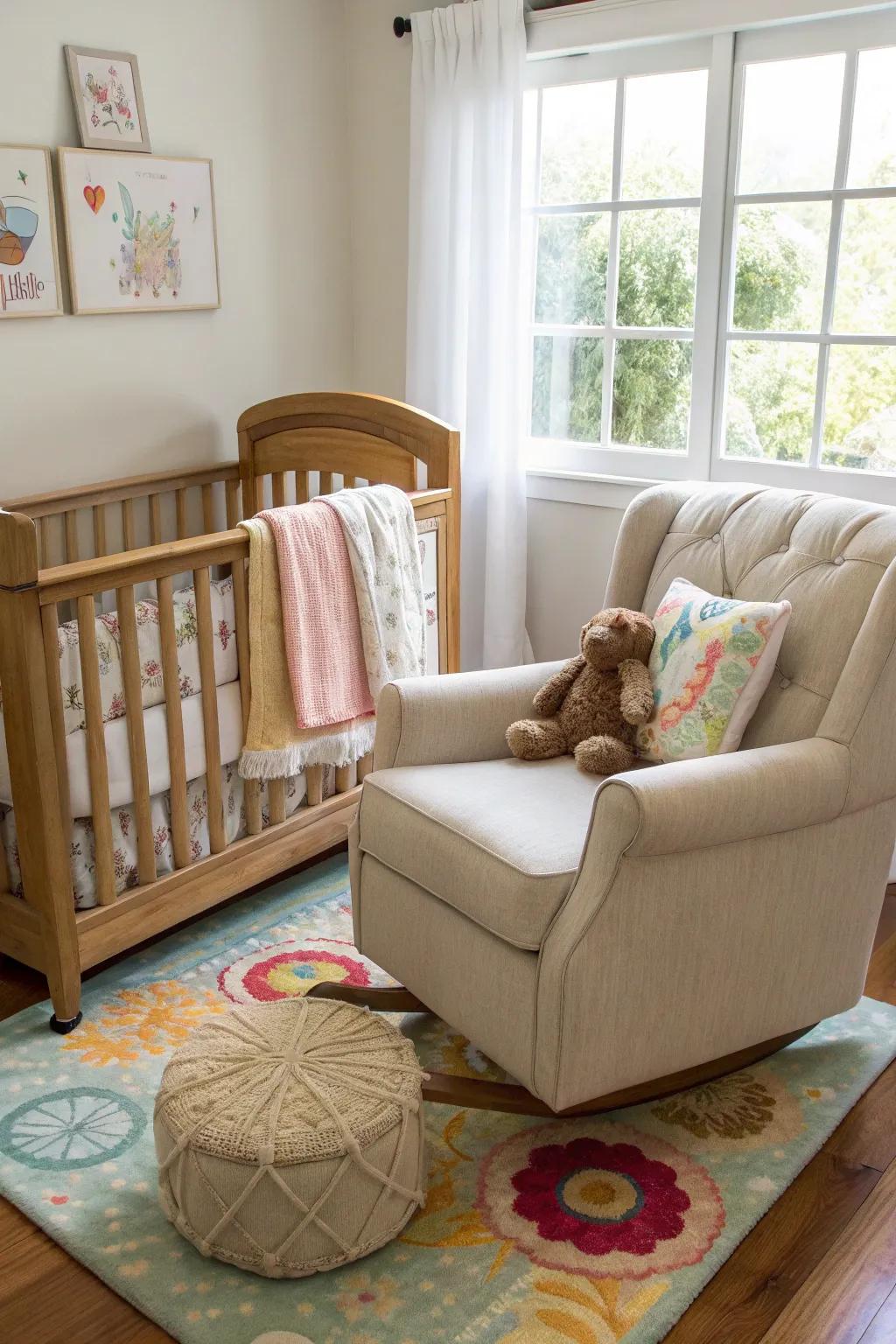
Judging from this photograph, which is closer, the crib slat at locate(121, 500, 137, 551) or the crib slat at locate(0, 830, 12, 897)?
the crib slat at locate(0, 830, 12, 897)

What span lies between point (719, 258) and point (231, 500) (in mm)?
1364

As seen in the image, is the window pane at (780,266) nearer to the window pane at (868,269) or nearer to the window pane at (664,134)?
the window pane at (868,269)

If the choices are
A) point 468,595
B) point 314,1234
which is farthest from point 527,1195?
Answer: point 468,595

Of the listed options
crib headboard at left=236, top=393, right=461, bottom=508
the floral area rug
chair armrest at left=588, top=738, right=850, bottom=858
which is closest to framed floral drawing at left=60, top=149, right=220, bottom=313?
crib headboard at left=236, top=393, right=461, bottom=508

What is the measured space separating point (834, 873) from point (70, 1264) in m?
1.25

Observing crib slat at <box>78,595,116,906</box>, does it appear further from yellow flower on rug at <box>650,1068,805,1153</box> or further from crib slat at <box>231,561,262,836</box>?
yellow flower on rug at <box>650,1068,805,1153</box>

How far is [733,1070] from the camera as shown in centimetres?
198

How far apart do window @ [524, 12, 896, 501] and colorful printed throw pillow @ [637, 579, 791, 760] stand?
0.85 metres

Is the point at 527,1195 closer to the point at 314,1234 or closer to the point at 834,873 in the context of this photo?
the point at 314,1234

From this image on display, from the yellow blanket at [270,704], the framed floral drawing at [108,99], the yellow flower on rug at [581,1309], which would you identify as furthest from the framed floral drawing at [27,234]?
the yellow flower on rug at [581,1309]

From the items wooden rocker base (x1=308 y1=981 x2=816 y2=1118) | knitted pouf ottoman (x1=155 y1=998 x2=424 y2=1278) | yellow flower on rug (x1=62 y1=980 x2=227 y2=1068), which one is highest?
knitted pouf ottoman (x1=155 y1=998 x2=424 y2=1278)

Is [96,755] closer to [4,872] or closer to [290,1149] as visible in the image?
[4,872]

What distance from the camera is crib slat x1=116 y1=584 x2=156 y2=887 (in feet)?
6.90

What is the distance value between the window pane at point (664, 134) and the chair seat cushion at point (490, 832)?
1.56 metres
